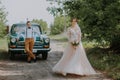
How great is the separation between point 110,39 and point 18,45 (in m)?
4.32

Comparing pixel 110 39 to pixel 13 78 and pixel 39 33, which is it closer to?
pixel 39 33

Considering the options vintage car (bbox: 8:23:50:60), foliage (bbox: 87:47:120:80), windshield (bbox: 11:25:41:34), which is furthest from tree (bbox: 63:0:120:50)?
windshield (bbox: 11:25:41:34)

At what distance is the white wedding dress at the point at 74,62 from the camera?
1296cm

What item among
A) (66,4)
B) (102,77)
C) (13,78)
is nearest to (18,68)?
(13,78)

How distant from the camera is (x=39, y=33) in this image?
19.5 m

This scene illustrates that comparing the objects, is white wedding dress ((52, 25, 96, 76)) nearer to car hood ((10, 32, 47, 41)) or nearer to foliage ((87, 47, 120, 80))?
foliage ((87, 47, 120, 80))

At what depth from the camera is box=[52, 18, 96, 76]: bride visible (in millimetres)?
Result: 12965

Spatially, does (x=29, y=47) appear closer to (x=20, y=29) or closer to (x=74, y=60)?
(x=20, y=29)

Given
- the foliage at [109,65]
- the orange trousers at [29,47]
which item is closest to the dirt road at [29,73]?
the foliage at [109,65]

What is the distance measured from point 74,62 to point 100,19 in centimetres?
430

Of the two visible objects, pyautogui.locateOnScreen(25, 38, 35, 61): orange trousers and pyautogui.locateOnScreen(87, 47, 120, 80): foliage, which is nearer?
pyautogui.locateOnScreen(87, 47, 120, 80): foliage

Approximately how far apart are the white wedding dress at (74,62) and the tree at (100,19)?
2.71m

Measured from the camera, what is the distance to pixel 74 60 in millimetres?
13172

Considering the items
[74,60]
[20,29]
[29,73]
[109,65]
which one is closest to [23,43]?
[20,29]
